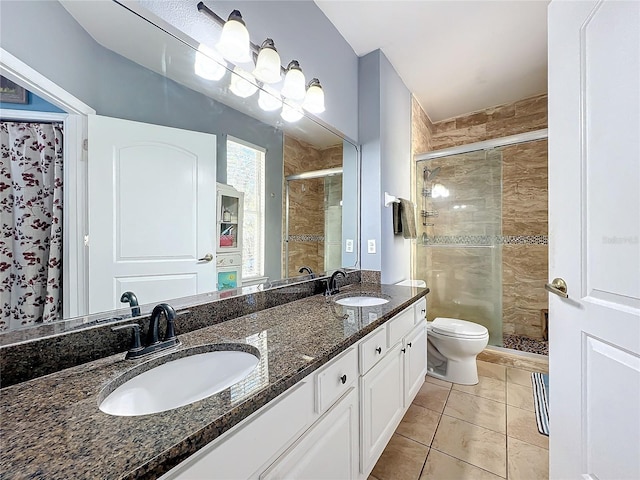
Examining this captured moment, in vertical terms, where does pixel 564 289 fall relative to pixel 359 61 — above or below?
below

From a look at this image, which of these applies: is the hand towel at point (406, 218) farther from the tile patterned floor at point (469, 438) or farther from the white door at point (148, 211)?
the white door at point (148, 211)

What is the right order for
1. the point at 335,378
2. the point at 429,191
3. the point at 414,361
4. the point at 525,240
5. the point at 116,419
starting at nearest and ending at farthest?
the point at 116,419 → the point at 335,378 → the point at 414,361 → the point at 525,240 → the point at 429,191

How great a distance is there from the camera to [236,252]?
137 centimetres

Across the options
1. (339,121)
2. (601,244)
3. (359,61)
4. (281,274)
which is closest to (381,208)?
(339,121)

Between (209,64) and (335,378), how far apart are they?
52.7 inches

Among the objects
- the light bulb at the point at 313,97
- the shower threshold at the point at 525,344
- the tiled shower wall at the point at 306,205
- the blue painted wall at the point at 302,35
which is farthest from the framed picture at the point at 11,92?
the shower threshold at the point at 525,344

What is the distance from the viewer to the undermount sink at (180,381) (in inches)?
28.0

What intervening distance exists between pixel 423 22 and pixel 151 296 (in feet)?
7.37

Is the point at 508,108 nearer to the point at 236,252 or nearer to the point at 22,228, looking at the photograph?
the point at 236,252

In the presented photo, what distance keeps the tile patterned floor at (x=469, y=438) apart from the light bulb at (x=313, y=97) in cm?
200

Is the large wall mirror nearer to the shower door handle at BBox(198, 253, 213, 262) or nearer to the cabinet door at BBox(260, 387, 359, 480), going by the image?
the shower door handle at BBox(198, 253, 213, 262)

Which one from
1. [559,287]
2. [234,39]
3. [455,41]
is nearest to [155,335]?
[234,39]

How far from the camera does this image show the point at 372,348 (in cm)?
122

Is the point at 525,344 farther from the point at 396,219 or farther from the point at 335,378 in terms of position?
the point at 335,378
